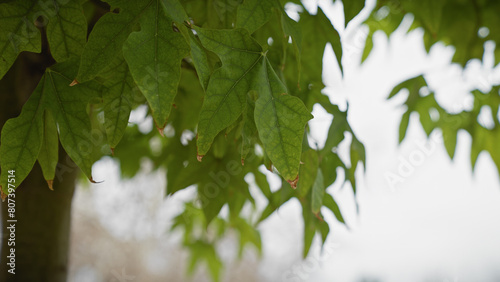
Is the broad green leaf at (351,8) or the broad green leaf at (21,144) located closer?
the broad green leaf at (21,144)

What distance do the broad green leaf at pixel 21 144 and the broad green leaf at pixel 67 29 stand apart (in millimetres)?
67

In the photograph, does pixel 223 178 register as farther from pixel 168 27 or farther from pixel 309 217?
pixel 168 27

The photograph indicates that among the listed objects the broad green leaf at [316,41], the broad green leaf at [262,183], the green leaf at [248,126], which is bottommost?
the green leaf at [248,126]

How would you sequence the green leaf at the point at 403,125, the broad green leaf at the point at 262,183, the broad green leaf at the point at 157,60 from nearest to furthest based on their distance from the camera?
the broad green leaf at the point at 157,60
the broad green leaf at the point at 262,183
the green leaf at the point at 403,125

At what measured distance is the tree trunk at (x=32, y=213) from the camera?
569mm

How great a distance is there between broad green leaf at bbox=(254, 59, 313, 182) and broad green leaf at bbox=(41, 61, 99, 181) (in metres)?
0.17

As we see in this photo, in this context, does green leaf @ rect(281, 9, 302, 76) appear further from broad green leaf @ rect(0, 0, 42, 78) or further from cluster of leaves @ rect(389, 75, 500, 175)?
cluster of leaves @ rect(389, 75, 500, 175)

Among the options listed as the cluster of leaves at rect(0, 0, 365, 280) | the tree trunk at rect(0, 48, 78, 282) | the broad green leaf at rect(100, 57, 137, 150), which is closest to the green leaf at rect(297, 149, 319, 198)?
the cluster of leaves at rect(0, 0, 365, 280)

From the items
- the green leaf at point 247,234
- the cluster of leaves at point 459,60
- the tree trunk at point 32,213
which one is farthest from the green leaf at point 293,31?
the green leaf at point 247,234

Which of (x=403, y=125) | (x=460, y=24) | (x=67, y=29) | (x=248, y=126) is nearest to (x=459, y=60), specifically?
(x=460, y=24)

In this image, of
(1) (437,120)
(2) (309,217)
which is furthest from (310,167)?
(1) (437,120)

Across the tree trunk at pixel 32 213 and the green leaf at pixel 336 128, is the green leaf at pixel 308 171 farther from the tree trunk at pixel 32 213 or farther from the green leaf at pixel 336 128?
the tree trunk at pixel 32 213

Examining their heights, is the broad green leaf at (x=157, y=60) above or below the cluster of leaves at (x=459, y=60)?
below

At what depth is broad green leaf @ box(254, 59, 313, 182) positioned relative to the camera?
1.13 feet
